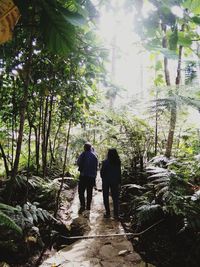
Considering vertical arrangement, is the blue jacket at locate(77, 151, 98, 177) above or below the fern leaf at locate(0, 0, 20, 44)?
below

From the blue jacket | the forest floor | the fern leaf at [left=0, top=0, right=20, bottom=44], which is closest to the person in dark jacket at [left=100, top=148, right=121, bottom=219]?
the blue jacket

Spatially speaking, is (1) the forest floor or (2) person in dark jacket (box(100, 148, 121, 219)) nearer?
(1) the forest floor

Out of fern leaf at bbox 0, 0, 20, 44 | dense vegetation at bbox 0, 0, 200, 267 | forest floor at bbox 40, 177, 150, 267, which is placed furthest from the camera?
forest floor at bbox 40, 177, 150, 267

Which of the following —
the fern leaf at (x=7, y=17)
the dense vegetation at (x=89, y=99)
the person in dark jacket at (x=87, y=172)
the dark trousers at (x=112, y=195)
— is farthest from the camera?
the person in dark jacket at (x=87, y=172)

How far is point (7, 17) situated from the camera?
133 centimetres

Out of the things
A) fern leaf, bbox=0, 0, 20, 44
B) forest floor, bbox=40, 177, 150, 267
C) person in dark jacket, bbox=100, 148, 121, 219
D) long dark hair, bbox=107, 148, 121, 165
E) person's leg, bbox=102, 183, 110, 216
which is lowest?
forest floor, bbox=40, 177, 150, 267

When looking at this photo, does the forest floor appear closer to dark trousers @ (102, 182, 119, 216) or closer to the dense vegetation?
the dense vegetation

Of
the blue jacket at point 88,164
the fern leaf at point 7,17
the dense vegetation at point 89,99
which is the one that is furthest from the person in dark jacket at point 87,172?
the fern leaf at point 7,17

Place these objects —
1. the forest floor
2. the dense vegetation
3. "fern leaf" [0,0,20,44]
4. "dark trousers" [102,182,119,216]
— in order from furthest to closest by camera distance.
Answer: "dark trousers" [102,182,119,216] → the forest floor → the dense vegetation → "fern leaf" [0,0,20,44]

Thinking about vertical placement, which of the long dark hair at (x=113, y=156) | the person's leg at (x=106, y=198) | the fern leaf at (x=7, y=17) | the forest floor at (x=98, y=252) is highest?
the fern leaf at (x=7, y=17)

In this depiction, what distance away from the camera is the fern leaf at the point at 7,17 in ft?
4.25

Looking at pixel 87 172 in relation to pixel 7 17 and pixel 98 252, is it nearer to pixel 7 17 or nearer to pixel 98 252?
pixel 98 252

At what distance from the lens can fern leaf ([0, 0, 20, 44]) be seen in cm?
130

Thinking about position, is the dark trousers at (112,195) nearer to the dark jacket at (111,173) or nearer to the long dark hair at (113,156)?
the dark jacket at (111,173)
